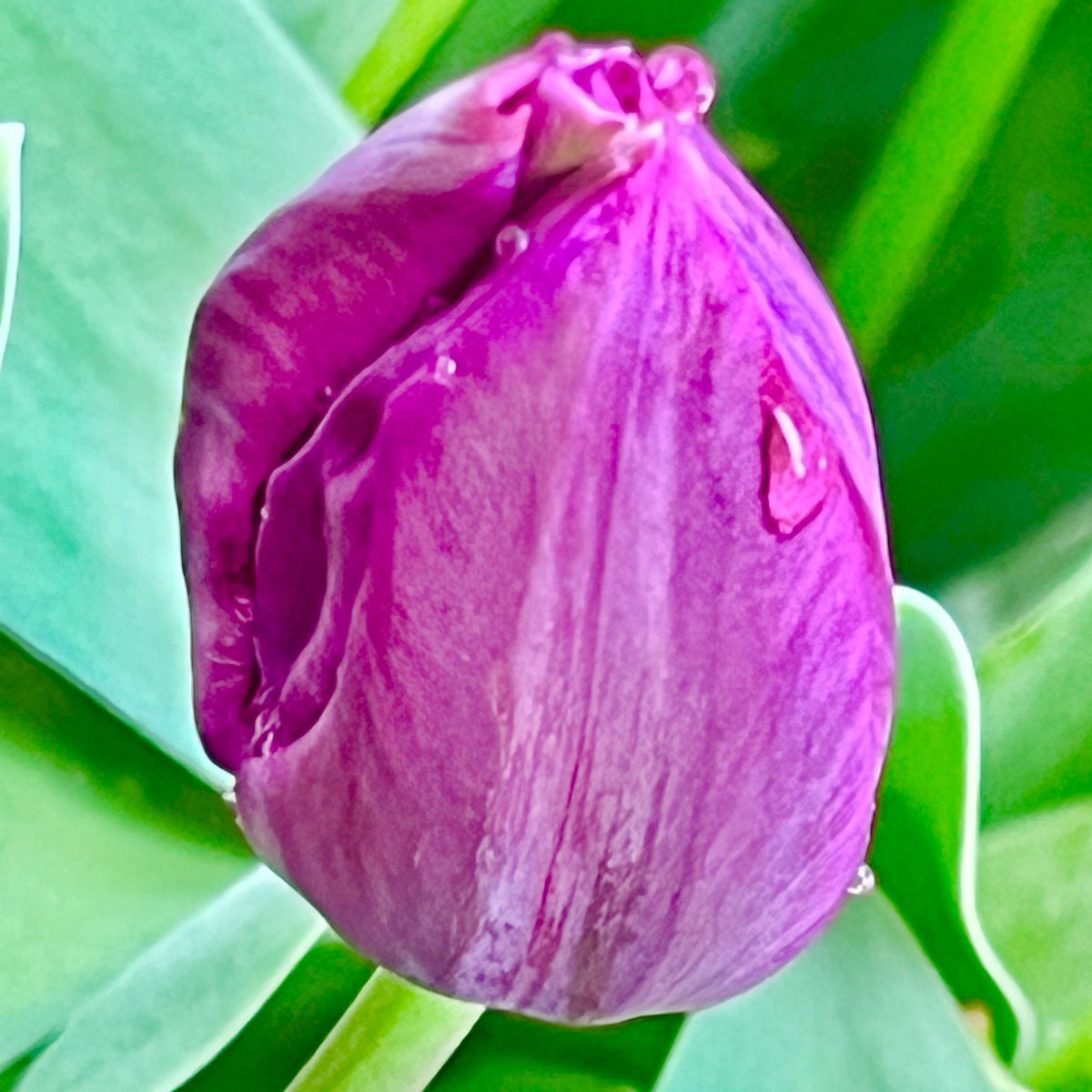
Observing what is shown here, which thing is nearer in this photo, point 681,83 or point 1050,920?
point 681,83

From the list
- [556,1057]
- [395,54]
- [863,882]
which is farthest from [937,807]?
[395,54]

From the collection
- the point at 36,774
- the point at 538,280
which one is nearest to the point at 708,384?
the point at 538,280

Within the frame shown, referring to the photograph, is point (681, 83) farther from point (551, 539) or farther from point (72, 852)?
point (72, 852)

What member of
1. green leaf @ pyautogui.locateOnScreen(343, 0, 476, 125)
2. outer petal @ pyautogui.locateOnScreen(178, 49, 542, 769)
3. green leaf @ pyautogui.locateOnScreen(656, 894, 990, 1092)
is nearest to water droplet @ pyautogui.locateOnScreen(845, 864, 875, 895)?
green leaf @ pyautogui.locateOnScreen(656, 894, 990, 1092)

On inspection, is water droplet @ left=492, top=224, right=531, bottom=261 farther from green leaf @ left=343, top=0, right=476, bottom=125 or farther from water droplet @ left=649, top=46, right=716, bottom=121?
green leaf @ left=343, top=0, right=476, bottom=125

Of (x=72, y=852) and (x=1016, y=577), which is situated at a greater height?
(x=72, y=852)

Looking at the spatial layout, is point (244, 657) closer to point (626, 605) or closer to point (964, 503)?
point (626, 605)
